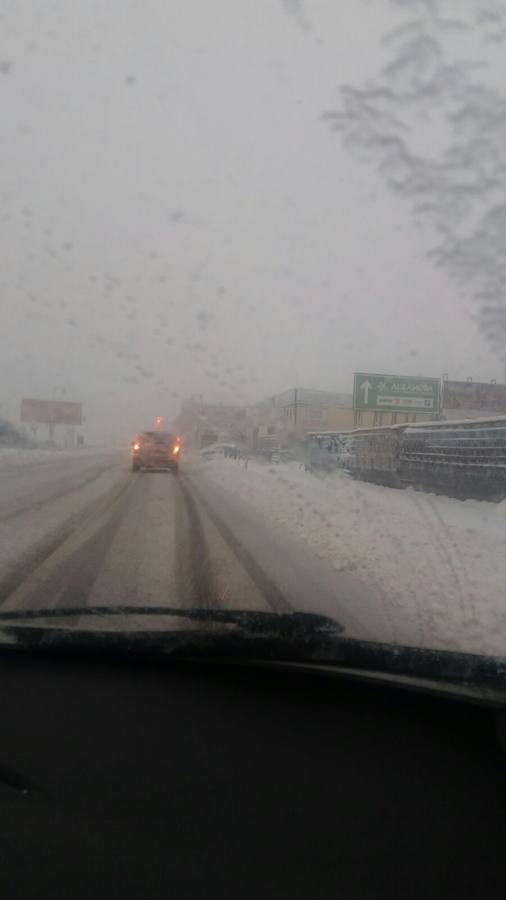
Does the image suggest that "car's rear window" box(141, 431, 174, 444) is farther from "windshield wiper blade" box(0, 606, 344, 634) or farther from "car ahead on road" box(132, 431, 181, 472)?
"windshield wiper blade" box(0, 606, 344, 634)

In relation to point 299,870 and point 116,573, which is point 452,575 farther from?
point 299,870

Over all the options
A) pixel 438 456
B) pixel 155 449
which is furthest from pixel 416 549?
pixel 155 449

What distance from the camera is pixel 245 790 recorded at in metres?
2.41

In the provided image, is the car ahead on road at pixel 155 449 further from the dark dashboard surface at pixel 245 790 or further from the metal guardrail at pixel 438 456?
the dark dashboard surface at pixel 245 790

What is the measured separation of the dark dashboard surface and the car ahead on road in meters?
24.7

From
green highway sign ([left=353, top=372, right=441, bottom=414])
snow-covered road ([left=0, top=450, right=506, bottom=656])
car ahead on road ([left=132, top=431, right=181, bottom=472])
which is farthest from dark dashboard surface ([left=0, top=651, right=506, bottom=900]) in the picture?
green highway sign ([left=353, top=372, right=441, bottom=414])

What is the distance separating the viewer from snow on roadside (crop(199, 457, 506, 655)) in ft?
22.2

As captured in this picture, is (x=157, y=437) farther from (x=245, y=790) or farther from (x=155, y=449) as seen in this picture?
(x=245, y=790)

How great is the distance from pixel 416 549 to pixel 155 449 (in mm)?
18277

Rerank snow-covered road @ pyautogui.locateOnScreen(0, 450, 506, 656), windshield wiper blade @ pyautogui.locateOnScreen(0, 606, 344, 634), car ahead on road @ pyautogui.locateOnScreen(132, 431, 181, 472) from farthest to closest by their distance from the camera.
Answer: car ahead on road @ pyautogui.locateOnScreen(132, 431, 181, 472), snow-covered road @ pyautogui.locateOnScreen(0, 450, 506, 656), windshield wiper blade @ pyautogui.locateOnScreen(0, 606, 344, 634)

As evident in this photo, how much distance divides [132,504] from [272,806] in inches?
556

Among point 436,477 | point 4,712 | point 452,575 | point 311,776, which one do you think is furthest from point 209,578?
point 436,477

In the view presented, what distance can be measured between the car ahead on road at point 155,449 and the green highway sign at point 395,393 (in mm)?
7458

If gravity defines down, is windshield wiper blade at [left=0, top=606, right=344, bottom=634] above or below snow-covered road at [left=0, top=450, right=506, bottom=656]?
above
